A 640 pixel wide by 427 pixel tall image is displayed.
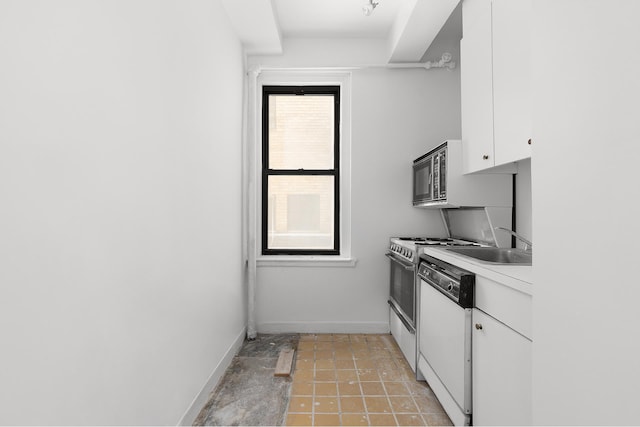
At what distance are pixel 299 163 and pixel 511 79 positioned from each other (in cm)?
221

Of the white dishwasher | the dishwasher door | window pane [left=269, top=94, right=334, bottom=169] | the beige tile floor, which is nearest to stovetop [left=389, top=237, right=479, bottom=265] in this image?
the white dishwasher

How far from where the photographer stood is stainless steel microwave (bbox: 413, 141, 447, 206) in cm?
264

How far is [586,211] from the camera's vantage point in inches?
32.8

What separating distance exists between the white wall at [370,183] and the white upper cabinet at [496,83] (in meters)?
0.99

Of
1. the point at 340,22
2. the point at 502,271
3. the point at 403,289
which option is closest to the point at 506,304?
the point at 502,271

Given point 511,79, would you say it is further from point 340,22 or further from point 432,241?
point 340,22

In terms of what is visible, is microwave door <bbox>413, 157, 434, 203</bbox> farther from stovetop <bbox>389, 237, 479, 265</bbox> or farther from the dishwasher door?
the dishwasher door

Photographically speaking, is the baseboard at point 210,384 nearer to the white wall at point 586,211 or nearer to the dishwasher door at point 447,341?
the dishwasher door at point 447,341

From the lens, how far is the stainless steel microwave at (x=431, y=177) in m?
2.64

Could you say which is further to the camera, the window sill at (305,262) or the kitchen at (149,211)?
the window sill at (305,262)

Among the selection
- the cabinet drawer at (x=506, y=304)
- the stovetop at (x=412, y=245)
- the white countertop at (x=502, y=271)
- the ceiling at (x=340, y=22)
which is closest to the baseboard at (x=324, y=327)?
the stovetop at (x=412, y=245)

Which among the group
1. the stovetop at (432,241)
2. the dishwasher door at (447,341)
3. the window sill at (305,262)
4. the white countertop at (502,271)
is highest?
the stovetop at (432,241)

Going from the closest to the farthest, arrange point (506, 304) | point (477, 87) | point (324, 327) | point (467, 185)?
1. point (506, 304)
2. point (477, 87)
3. point (467, 185)
4. point (324, 327)

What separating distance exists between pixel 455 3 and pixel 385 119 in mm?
1213
